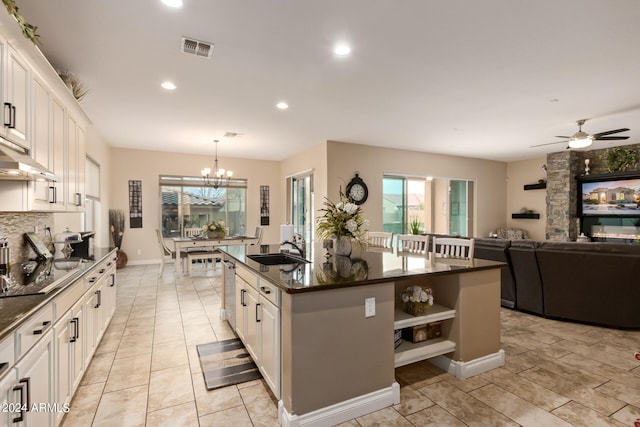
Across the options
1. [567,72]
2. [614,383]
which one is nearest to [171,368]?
[614,383]

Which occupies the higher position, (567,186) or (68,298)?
(567,186)

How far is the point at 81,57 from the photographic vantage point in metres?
3.01

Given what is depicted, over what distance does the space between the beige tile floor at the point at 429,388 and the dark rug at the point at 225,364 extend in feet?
0.23

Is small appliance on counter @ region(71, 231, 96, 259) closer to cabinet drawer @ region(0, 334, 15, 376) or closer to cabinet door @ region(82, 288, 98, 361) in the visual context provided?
cabinet door @ region(82, 288, 98, 361)

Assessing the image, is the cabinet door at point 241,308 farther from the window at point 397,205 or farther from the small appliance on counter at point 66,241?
the window at point 397,205

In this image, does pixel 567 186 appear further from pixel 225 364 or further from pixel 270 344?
pixel 225 364

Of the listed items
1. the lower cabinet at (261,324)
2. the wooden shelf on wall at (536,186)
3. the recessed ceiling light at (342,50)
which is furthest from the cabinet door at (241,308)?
the wooden shelf on wall at (536,186)

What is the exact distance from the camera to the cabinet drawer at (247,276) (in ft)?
8.00

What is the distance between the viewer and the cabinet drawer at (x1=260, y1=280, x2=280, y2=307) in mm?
2000

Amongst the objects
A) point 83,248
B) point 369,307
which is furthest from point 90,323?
point 369,307

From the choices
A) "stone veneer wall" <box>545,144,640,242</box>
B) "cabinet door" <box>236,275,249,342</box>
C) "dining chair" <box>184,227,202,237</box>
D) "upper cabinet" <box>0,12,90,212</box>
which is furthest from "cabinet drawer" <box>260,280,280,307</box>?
"stone veneer wall" <box>545,144,640,242</box>

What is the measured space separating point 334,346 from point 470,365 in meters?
1.29

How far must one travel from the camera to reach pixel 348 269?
7.77ft

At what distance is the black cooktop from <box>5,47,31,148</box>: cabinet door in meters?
0.85
